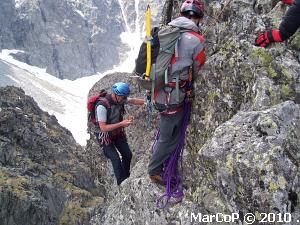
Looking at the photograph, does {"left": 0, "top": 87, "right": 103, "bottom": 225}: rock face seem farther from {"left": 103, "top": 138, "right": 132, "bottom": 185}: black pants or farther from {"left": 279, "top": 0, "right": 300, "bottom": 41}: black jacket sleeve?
{"left": 279, "top": 0, "right": 300, "bottom": 41}: black jacket sleeve

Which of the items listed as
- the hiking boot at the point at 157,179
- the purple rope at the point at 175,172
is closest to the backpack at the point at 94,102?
the hiking boot at the point at 157,179

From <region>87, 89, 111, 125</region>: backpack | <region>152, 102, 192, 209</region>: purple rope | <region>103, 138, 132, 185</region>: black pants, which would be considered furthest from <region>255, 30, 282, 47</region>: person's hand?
<region>103, 138, 132, 185</region>: black pants

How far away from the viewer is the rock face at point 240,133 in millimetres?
Answer: 7699

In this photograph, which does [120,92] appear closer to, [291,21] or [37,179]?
[291,21]

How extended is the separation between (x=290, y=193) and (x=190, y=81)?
4169 mm

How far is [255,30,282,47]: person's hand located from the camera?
30.6 feet

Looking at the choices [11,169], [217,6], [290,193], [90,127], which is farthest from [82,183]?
[290,193]

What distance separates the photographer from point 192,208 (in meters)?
9.84

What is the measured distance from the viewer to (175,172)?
11.2m

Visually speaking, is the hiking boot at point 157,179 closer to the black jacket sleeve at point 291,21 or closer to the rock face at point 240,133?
the rock face at point 240,133

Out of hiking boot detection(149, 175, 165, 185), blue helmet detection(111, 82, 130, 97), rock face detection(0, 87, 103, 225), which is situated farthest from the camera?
rock face detection(0, 87, 103, 225)

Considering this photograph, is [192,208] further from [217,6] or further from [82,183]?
[82,183]

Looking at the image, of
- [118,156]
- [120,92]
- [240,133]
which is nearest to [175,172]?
[240,133]

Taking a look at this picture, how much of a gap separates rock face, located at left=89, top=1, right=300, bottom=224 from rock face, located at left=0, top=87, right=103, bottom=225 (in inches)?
1253
